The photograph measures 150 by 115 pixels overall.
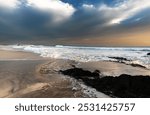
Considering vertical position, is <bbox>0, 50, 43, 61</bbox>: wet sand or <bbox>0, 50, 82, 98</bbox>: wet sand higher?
<bbox>0, 50, 43, 61</bbox>: wet sand

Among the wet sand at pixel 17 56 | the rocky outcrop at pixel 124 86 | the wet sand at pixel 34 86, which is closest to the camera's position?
the wet sand at pixel 34 86

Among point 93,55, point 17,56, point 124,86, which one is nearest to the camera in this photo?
point 124,86

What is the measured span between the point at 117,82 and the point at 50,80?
89.7 inches

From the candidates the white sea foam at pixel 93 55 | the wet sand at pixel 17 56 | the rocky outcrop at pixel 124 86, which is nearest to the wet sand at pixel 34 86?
the rocky outcrop at pixel 124 86

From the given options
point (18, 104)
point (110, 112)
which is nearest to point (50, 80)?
point (18, 104)

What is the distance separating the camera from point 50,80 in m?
7.52

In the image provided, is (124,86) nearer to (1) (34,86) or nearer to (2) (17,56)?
(1) (34,86)

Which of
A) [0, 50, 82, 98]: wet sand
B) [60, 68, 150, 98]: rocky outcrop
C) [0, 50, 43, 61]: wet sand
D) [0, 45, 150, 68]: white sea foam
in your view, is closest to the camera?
[0, 50, 82, 98]: wet sand

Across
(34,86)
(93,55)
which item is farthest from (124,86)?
(93,55)

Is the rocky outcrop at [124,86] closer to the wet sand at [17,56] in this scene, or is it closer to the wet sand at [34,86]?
the wet sand at [34,86]

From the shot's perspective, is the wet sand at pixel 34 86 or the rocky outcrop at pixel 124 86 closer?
the wet sand at pixel 34 86

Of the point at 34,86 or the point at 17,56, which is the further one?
the point at 17,56

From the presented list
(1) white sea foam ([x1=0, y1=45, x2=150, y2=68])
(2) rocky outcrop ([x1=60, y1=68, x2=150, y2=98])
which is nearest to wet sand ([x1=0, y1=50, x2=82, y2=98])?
(2) rocky outcrop ([x1=60, y1=68, x2=150, y2=98])

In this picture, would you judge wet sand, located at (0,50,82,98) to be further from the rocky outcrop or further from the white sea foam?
the white sea foam
